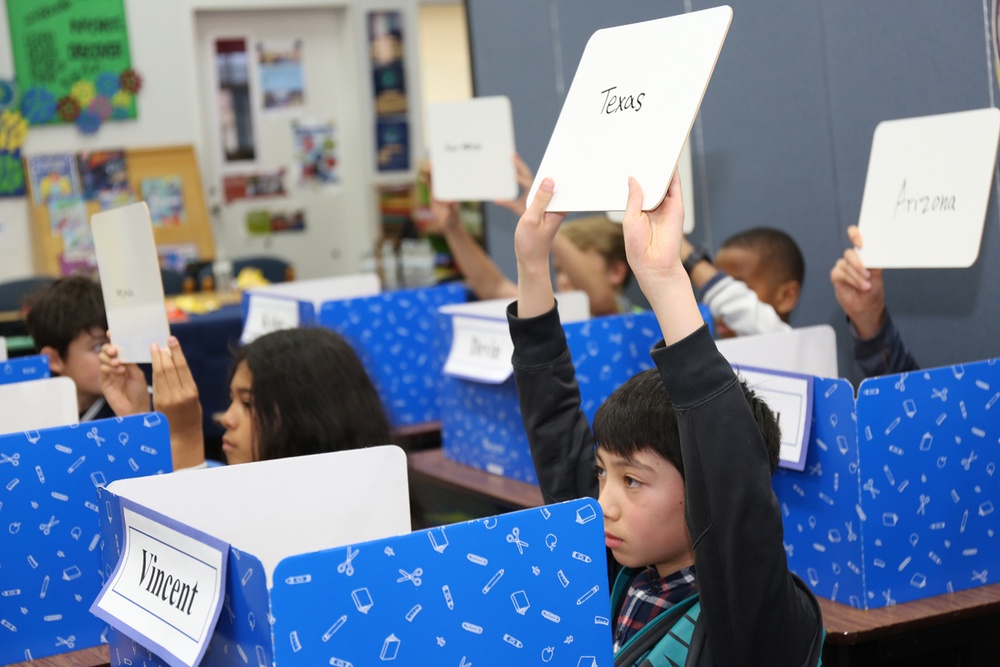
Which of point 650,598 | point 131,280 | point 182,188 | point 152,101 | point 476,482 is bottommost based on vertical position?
point 476,482

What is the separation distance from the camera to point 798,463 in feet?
6.04

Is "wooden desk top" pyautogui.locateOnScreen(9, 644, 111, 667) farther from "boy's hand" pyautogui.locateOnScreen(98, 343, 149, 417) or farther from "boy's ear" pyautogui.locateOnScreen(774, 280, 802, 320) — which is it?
"boy's ear" pyautogui.locateOnScreen(774, 280, 802, 320)

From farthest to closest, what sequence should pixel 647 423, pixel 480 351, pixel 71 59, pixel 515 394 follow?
pixel 71 59 → pixel 480 351 → pixel 515 394 → pixel 647 423

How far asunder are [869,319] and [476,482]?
0.95 metres

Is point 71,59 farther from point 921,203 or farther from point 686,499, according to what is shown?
point 686,499

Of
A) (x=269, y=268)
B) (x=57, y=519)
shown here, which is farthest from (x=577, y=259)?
(x=269, y=268)

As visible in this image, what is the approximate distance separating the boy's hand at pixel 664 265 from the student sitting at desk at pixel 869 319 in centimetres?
109

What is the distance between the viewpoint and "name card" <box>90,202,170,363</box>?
6.80 feet

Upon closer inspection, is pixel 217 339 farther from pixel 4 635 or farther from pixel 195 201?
pixel 195 201

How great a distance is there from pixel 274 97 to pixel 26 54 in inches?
61.0

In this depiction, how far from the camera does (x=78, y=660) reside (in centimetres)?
177

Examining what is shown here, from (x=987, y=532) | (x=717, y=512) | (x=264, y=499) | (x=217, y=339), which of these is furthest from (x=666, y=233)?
(x=217, y=339)

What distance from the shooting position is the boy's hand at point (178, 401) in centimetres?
216

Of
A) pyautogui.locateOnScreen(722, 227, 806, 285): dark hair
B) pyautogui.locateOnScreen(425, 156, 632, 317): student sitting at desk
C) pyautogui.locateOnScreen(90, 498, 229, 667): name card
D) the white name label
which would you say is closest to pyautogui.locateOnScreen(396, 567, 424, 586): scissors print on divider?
pyautogui.locateOnScreen(90, 498, 229, 667): name card
